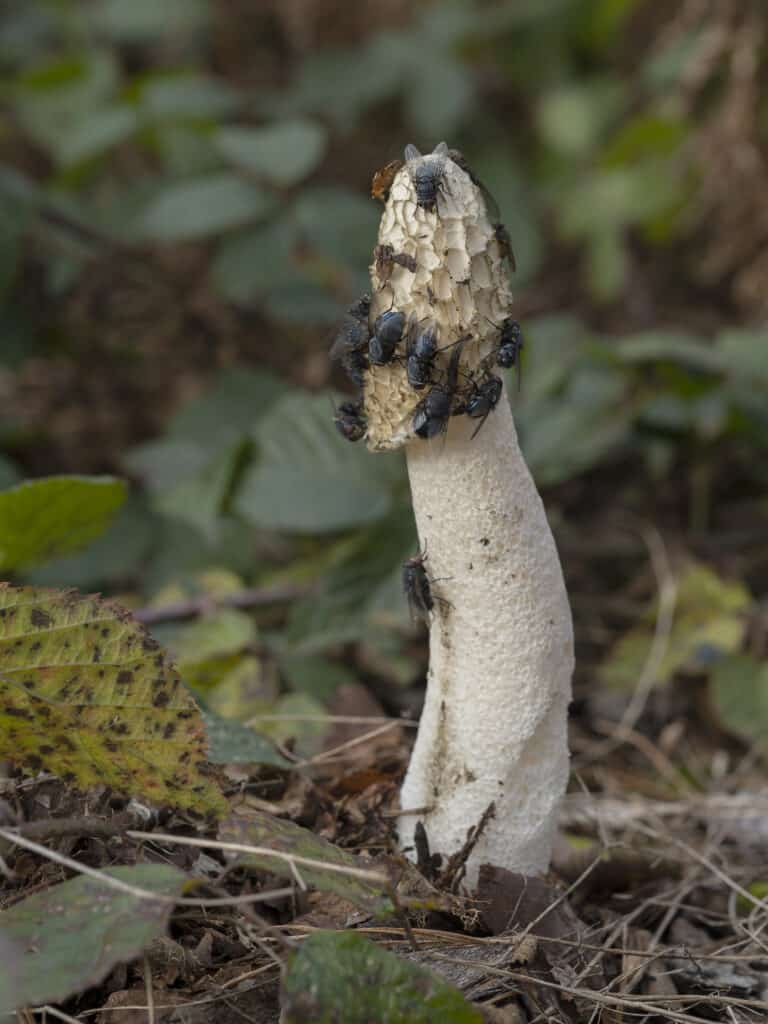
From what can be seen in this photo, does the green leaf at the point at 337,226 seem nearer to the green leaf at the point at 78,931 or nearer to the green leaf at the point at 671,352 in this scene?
the green leaf at the point at 671,352

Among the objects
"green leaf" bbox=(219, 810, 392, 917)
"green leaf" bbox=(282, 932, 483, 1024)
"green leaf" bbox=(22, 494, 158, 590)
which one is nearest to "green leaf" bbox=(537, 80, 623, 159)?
"green leaf" bbox=(22, 494, 158, 590)

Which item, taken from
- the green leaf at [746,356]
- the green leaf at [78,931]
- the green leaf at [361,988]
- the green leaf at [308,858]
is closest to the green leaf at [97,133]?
the green leaf at [746,356]

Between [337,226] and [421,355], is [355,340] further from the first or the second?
[337,226]

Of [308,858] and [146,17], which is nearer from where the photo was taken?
[308,858]

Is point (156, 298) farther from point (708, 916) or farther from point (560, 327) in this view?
point (708, 916)

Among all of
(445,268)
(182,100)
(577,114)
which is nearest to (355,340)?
(445,268)

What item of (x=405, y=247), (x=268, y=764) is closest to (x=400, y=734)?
(x=268, y=764)
